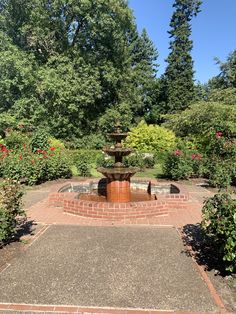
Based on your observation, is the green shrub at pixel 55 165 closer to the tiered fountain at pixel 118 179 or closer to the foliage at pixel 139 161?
the foliage at pixel 139 161

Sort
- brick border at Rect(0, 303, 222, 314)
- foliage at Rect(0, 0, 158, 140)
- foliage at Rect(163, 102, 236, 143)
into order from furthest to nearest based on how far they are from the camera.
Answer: foliage at Rect(0, 0, 158, 140) < foliage at Rect(163, 102, 236, 143) < brick border at Rect(0, 303, 222, 314)

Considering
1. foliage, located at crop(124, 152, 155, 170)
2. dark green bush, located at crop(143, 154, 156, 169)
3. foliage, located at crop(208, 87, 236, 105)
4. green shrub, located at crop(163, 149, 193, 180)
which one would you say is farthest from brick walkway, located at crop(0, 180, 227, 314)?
foliage, located at crop(208, 87, 236, 105)

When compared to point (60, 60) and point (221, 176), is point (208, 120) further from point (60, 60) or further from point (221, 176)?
point (60, 60)

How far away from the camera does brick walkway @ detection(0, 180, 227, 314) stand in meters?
→ 3.47

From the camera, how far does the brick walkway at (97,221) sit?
3473 millimetres

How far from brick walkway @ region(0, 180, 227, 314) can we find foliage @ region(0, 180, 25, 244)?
1.97 ft

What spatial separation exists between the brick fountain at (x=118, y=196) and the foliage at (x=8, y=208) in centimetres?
199

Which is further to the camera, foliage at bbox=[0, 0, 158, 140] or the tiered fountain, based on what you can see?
foliage at bbox=[0, 0, 158, 140]

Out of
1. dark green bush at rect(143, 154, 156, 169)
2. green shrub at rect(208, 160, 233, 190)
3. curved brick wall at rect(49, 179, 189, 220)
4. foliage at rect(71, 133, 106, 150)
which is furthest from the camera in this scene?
foliage at rect(71, 133, 106, 150)

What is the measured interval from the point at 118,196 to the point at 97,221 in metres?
1.51

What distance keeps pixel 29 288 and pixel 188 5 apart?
1493 inches

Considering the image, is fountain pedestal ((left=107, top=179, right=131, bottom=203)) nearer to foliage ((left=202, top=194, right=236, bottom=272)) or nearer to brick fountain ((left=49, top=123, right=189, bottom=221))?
brick fountain ((left=49, top=123, right=189, bottom=221))

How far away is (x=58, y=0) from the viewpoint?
70.9 ft

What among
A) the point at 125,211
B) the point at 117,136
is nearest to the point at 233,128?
the point at 117,136
